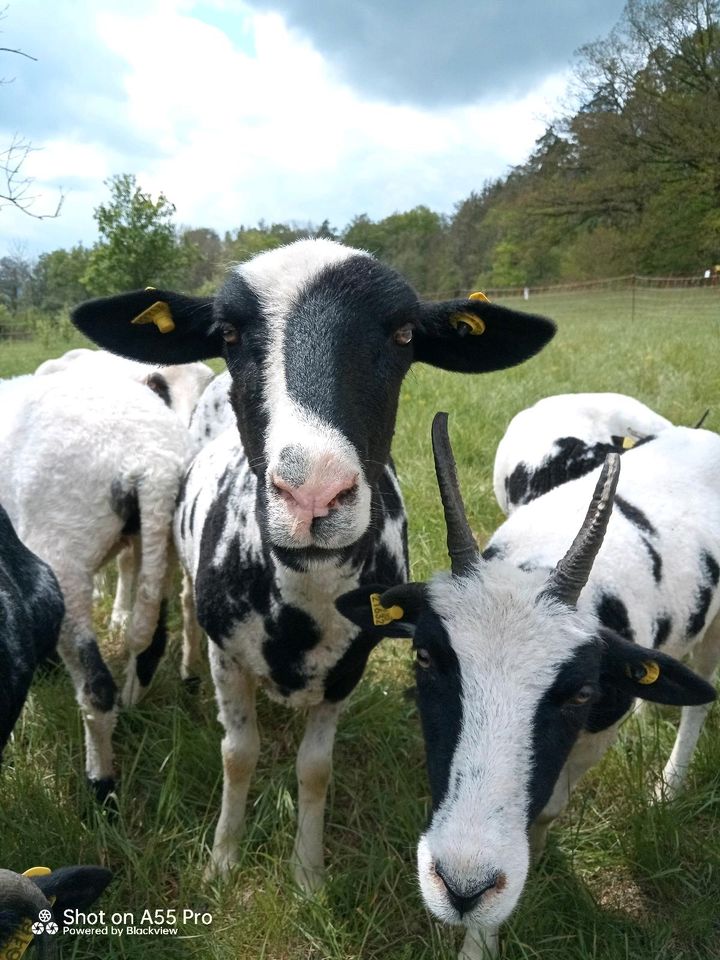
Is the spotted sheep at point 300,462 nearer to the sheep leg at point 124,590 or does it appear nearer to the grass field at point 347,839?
the grass field at point 347,839

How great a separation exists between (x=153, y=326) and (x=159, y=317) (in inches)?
3.3

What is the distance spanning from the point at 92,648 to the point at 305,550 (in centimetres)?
154

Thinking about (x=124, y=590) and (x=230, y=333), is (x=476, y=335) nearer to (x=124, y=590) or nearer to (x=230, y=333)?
(x=230, y=333)

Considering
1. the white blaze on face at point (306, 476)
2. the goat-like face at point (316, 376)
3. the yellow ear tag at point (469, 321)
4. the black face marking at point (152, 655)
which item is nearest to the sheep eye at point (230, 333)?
the goat-like face at point (316, 376)

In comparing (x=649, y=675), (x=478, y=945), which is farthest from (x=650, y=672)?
(x=478, y=945)

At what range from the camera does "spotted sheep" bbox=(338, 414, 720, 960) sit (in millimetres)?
1762

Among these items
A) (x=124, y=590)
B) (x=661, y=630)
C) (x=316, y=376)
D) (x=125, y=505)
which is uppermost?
(x=316, y=376)

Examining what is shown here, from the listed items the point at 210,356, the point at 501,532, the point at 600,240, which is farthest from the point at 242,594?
the point at 600,240

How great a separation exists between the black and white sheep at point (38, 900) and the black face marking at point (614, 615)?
180 cm

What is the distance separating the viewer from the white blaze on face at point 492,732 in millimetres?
1711

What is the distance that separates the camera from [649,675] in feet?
7.10

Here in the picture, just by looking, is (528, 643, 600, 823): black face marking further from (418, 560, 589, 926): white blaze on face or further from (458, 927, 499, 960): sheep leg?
(458, 927, 499, 960): sheep leg

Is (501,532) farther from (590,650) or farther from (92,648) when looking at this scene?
(92,648)

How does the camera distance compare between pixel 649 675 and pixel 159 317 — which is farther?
pixel 159 317
